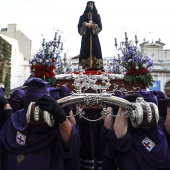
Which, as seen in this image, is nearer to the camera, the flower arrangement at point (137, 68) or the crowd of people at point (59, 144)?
the crowd of people at point (59, 144)

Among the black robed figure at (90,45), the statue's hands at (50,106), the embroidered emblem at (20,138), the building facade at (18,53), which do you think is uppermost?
the building facade at (18,53)

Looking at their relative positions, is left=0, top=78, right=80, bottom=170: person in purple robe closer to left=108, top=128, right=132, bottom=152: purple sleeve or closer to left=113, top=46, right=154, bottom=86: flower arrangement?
left=108, top=128, right=132, bottom=152: purple sleeve

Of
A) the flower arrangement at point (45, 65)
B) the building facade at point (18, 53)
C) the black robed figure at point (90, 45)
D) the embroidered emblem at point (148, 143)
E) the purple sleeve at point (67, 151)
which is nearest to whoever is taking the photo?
the purple sleeve at point (67, 151)

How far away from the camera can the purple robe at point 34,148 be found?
2168 millimetres

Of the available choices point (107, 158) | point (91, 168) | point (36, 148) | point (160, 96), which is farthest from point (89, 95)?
point (91, 168)

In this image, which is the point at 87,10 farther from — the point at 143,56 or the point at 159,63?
the point at 159,63

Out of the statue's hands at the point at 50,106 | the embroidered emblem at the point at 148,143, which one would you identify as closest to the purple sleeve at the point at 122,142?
the embroidered emblem at the point at 148,143

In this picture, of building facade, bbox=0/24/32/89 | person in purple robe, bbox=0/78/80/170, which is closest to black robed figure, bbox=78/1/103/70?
person in purple robe, bbox=0/78/80/170

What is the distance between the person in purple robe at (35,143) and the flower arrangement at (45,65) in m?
3.12

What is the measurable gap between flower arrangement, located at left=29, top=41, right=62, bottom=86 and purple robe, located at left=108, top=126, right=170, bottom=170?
3.40m

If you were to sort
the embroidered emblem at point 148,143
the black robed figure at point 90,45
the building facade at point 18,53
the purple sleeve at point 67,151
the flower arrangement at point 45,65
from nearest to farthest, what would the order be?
1. the purple sleeve at point 67,151
2. the embroidered emblem at point 148,143
3. the flower arrangement at point 45,65
4. the black robed figure at point 90,45
5. the building facade at point 18,53

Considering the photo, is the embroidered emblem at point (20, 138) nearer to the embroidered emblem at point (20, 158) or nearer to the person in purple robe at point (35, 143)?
the person in purple robe at point (35, 143)

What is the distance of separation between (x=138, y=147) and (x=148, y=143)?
0.09 m

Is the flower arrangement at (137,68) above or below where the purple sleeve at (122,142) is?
above
